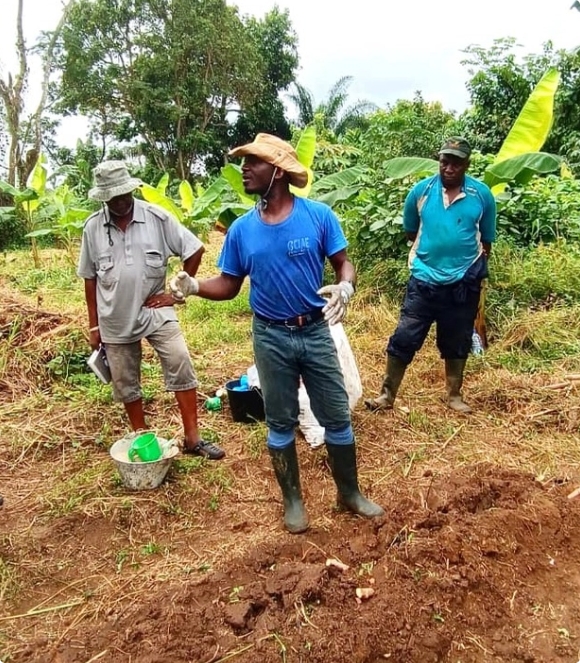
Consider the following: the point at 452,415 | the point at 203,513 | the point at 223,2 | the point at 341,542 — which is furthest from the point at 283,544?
the point at 223,2

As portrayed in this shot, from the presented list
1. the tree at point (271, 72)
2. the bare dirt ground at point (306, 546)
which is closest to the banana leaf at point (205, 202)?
the bare dirt ground at point (306, 546)

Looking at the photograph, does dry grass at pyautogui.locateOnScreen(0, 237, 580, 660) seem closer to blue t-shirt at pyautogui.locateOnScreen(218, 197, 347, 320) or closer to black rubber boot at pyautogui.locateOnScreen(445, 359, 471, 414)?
black rubber boot at pyautogui.locateOnScreen(445, 359, 471, 414)

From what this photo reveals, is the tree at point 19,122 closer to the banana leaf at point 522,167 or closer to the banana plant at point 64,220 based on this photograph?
the banana plant at point 64,220

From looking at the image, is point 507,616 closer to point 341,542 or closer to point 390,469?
point 341,542

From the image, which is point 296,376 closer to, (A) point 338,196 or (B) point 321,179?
(A) point 338,196

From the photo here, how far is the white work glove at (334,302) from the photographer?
255 cm

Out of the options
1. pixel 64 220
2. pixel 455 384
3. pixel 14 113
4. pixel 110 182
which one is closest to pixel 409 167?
pixel 455 384

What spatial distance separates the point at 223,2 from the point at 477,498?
1949cm

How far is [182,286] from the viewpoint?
8.73 feet

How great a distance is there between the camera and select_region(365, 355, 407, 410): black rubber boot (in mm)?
4176

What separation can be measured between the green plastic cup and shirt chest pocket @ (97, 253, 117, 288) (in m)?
0.89

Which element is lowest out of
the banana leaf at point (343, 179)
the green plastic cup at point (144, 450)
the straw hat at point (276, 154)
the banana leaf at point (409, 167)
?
the green plastic cup at point (144, 450)

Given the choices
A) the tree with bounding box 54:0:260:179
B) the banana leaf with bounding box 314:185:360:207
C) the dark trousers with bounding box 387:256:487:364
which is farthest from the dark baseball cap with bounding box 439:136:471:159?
the tree with bounding box 54:0:260:179

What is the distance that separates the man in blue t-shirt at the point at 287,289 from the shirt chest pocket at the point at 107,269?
793 millimetres
